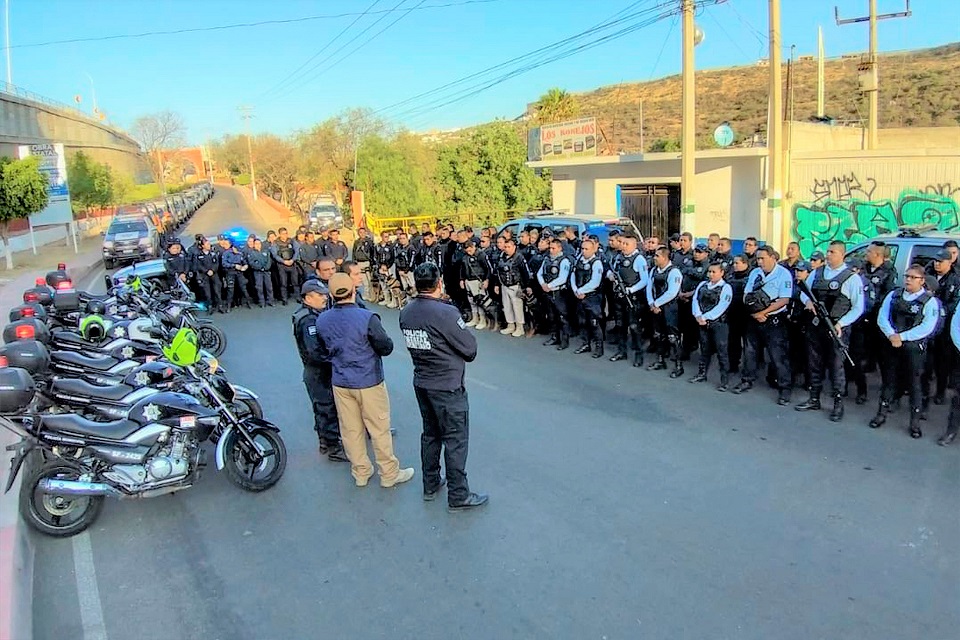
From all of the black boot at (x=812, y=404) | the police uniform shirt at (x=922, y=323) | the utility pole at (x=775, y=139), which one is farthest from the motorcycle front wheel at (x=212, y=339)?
the utility pole at (x=775, y=139)

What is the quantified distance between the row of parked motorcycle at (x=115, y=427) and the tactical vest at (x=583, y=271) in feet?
16.1

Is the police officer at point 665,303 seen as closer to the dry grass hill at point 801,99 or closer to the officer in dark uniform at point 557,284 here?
the officer in dark uniform at point 557,284

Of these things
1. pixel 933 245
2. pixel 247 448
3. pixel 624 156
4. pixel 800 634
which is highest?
pixel 624 156

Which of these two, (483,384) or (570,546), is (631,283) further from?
(570,546)

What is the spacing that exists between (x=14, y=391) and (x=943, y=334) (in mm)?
7900

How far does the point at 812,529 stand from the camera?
4863mm

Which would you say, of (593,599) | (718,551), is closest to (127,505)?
(593,599)

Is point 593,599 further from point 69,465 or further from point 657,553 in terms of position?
point 69,465

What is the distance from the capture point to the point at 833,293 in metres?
7.23

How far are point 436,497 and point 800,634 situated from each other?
2.68 meters

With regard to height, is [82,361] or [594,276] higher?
[594,276]

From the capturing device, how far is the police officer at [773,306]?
7551 millimetres

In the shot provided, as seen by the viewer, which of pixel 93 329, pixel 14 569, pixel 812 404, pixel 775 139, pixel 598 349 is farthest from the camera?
pixel 775 139

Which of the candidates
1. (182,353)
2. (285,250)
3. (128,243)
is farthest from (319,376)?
(128,243)
